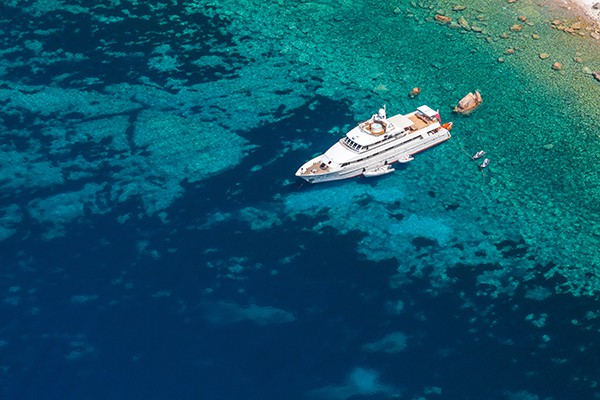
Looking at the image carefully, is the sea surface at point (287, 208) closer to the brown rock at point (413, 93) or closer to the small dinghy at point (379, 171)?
the brown rock at point (413, 93)

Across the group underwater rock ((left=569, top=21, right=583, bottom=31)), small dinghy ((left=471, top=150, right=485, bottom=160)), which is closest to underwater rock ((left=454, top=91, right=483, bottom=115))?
small dinghy ((left=471, top=150, right=485, bottom=160))

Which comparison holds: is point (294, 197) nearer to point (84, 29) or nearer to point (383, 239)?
point (383, 239)

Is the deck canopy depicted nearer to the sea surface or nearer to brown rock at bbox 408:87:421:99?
the sea surface

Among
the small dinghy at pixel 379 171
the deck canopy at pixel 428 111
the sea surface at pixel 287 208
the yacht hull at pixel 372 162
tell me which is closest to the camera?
the sea surface at pixel 287 208

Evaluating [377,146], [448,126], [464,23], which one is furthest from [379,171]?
[464,23]

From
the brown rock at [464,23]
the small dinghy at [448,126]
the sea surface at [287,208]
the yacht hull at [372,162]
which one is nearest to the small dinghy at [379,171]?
the yacht hull at [372,162]

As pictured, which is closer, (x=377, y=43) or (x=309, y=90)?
(x=309, y=90)

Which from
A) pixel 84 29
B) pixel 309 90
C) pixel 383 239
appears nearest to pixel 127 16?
pixel 84 29
